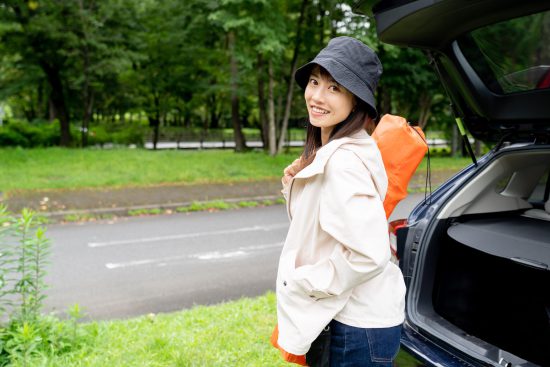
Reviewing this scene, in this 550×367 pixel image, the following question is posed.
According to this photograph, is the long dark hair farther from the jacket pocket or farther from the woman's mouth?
the jacket pocket

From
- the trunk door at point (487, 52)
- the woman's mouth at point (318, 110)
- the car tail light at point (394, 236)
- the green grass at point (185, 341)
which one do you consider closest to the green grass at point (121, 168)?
the green grass at point (185, 341)

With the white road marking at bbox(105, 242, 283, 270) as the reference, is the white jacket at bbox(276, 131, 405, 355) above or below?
above

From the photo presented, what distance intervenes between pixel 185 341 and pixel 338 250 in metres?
2.17

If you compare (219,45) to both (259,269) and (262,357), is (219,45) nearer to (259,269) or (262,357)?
(259,269)

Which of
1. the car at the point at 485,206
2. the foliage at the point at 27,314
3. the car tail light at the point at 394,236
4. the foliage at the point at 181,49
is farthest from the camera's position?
the foliage at the point at 181,49

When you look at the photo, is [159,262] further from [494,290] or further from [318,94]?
[318,94]

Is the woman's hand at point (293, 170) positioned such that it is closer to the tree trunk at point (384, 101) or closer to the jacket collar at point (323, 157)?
the jacket collar at point (323, 157)

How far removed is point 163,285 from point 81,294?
819 mm

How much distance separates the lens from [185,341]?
11.1ft

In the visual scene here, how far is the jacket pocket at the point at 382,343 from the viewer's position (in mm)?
1682

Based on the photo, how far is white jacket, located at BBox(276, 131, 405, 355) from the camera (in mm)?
1521

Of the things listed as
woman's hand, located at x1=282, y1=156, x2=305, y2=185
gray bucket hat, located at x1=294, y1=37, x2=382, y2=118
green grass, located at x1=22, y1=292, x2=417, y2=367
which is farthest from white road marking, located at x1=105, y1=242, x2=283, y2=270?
gray bucket hat, located at x1=294, y1=37, x2=382, y2=118

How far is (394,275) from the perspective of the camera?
1.77m

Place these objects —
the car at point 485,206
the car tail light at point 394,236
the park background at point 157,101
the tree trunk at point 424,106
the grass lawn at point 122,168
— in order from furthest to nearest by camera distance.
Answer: the tree trunk at point 424,106
the grass lawn at point 122,168
the park background at point 157,101
the car tail light at point 394,236
the car at point 485,206
